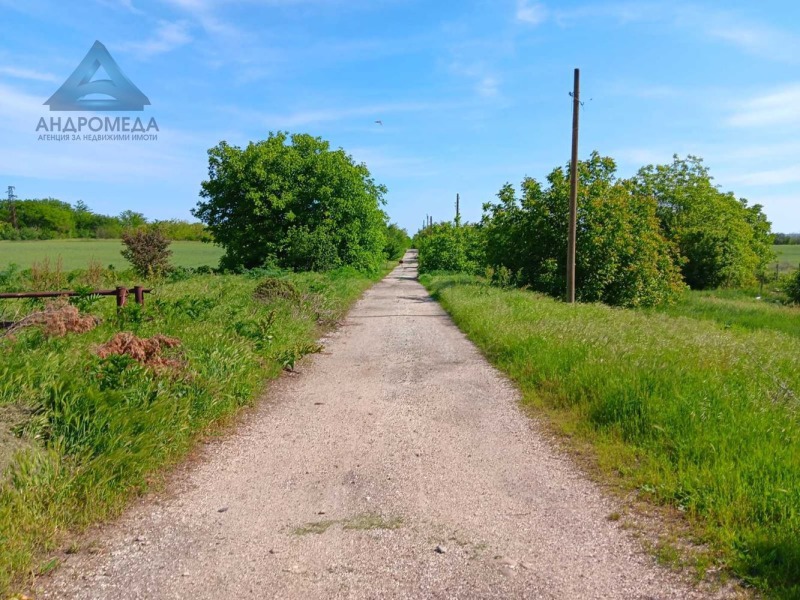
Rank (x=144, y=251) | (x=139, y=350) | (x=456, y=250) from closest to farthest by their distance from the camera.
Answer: (x=139, y=350) → (x=144, y=251) → (x=456, y=250)

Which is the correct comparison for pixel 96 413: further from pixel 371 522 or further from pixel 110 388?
pixel 371 522

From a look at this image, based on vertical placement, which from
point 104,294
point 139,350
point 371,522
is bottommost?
point 371,522

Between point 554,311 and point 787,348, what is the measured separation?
443cm

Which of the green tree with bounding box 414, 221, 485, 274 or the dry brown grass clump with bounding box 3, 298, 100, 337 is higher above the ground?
the green tree with bounding box 414, 221, 485, 274

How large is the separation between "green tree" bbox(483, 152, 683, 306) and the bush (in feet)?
48.2

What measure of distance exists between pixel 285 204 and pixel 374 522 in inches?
950

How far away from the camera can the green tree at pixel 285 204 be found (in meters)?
26.1

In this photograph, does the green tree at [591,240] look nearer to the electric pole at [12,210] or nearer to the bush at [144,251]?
the bush at [144,251]

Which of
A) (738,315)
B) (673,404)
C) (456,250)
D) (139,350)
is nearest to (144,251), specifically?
(139,350)

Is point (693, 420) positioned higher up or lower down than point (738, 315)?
higher up

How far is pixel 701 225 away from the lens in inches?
1604

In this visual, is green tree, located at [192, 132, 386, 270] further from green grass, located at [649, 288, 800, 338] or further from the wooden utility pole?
green grass, located at [649, 288, 800, 338]

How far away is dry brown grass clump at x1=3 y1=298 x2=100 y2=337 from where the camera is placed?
6480mm

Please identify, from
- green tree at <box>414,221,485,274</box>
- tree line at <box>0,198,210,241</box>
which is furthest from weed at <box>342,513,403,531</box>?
tree line at <box>0,198,210,241</box>
